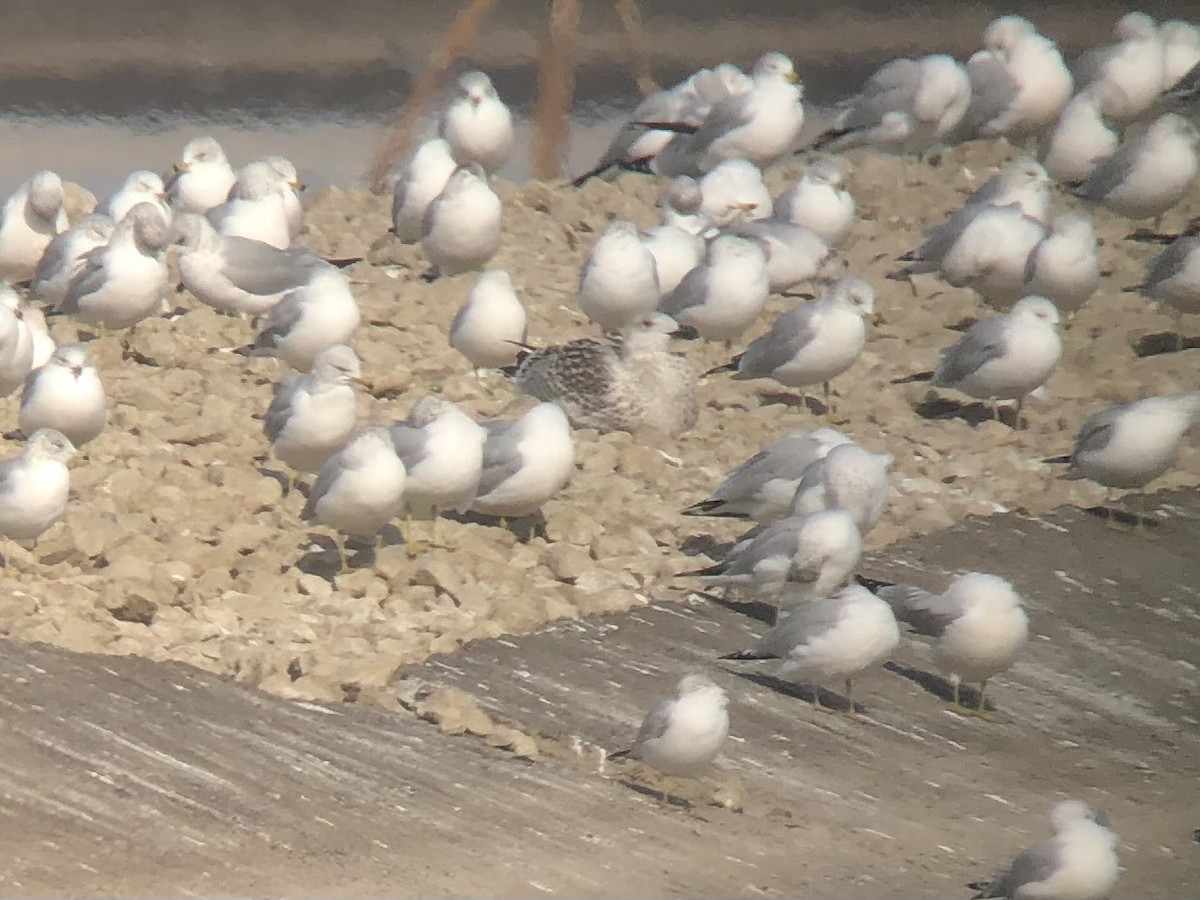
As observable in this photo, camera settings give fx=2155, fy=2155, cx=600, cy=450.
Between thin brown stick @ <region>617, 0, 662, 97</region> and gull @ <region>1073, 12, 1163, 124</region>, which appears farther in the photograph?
gull @ <region>1073, 12, 1163, 124</region>

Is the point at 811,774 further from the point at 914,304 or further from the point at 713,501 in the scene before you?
the point at 914,304

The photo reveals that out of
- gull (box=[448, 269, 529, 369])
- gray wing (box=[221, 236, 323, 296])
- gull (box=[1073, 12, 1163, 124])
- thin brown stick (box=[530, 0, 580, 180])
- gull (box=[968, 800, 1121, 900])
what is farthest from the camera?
gull (box=[1073, 12, 1163, 124])

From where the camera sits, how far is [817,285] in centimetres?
997

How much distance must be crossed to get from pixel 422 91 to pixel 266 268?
2.71 meters

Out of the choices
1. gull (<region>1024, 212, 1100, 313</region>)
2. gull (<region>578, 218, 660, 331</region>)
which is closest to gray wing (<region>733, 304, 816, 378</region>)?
gull (<region>578, 218, 660, 331</region>)

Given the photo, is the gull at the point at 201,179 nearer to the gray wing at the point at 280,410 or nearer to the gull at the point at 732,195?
the gull at the point at 732,195

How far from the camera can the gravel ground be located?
6.30m

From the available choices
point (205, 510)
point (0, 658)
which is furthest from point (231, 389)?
point (0, 658)

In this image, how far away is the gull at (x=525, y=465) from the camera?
7.11m

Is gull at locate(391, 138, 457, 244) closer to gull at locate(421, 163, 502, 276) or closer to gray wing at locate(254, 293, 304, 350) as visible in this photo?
gull at locate(421, 163, 502, 276)

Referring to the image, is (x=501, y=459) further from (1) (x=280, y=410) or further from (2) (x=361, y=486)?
(1) (x=280, y=410)

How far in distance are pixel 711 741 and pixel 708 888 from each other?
599 millimetres

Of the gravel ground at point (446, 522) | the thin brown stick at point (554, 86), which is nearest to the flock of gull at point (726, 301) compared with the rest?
the gravel ground at point (446, 522)

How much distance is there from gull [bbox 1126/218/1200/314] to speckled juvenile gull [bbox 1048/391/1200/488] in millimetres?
1960
